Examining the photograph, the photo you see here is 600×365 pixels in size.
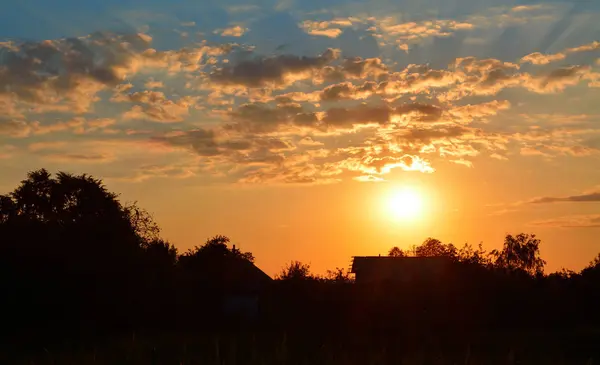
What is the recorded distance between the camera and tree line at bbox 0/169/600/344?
39281mm

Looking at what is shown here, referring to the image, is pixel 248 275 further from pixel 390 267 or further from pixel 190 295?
pixel 390 267

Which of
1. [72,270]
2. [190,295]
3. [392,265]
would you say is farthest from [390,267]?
→ [72,270]

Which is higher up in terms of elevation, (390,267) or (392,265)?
(392,265)

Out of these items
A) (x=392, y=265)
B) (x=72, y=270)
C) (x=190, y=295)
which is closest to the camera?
(x=72, y=270)

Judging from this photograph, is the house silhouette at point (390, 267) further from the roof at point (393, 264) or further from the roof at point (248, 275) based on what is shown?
the roof at point (248, 275)

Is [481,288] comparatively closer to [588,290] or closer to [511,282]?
[511,282]

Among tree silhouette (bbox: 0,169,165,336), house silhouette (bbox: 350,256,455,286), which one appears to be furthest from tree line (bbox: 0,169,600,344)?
house silhouette (bbox: 350,256,455,286)

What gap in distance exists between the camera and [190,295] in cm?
4950

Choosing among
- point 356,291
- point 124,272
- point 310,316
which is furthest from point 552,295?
point 124,272

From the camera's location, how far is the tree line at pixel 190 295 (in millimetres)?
39281

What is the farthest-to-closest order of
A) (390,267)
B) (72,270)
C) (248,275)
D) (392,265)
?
1. (392,265)
2. (390,267)
3. (248,275)
4. (72,270)

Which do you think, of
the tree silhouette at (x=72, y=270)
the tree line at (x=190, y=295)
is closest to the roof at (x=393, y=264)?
the tree line at (x=190, y=295)

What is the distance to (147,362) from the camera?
571 inches

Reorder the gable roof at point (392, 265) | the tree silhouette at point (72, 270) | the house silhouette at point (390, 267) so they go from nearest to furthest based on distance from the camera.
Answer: the tree silhouette at point (72, 270) → the house silhouette at point (390, 267) → the gable roof at point (392, 265)
